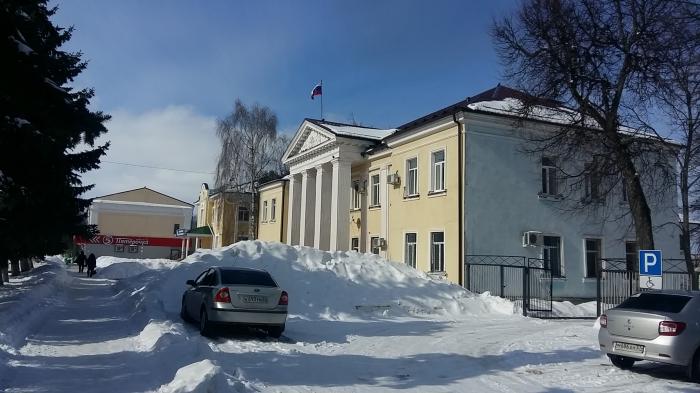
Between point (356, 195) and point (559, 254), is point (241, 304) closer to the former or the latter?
point (559, 254)

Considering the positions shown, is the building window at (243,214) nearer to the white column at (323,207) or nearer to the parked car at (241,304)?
the white column at (323,207)

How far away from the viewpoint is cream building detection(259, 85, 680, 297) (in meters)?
24.4

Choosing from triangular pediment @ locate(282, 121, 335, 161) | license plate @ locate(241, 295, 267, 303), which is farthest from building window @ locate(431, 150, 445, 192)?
license plate @ locate(241, 295, 267, 303)

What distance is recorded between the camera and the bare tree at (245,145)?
4947 centimetres

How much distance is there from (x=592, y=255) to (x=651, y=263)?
1442 centimetres

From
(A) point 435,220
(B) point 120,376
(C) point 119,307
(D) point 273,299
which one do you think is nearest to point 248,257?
(C) point 119,307

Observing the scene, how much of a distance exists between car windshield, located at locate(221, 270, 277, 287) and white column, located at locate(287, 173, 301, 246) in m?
25.7

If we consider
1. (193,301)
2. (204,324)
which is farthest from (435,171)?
(204,324)

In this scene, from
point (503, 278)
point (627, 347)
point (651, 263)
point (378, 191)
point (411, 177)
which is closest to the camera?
point (627, 347)

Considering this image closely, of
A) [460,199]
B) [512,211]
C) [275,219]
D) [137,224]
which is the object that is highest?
[137,224]

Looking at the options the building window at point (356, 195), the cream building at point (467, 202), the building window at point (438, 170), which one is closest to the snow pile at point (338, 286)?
the cream building at point (467, 202)

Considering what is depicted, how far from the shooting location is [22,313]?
46.8 feet

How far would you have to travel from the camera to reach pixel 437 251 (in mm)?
25969

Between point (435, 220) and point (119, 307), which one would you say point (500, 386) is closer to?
point (119, 307)
